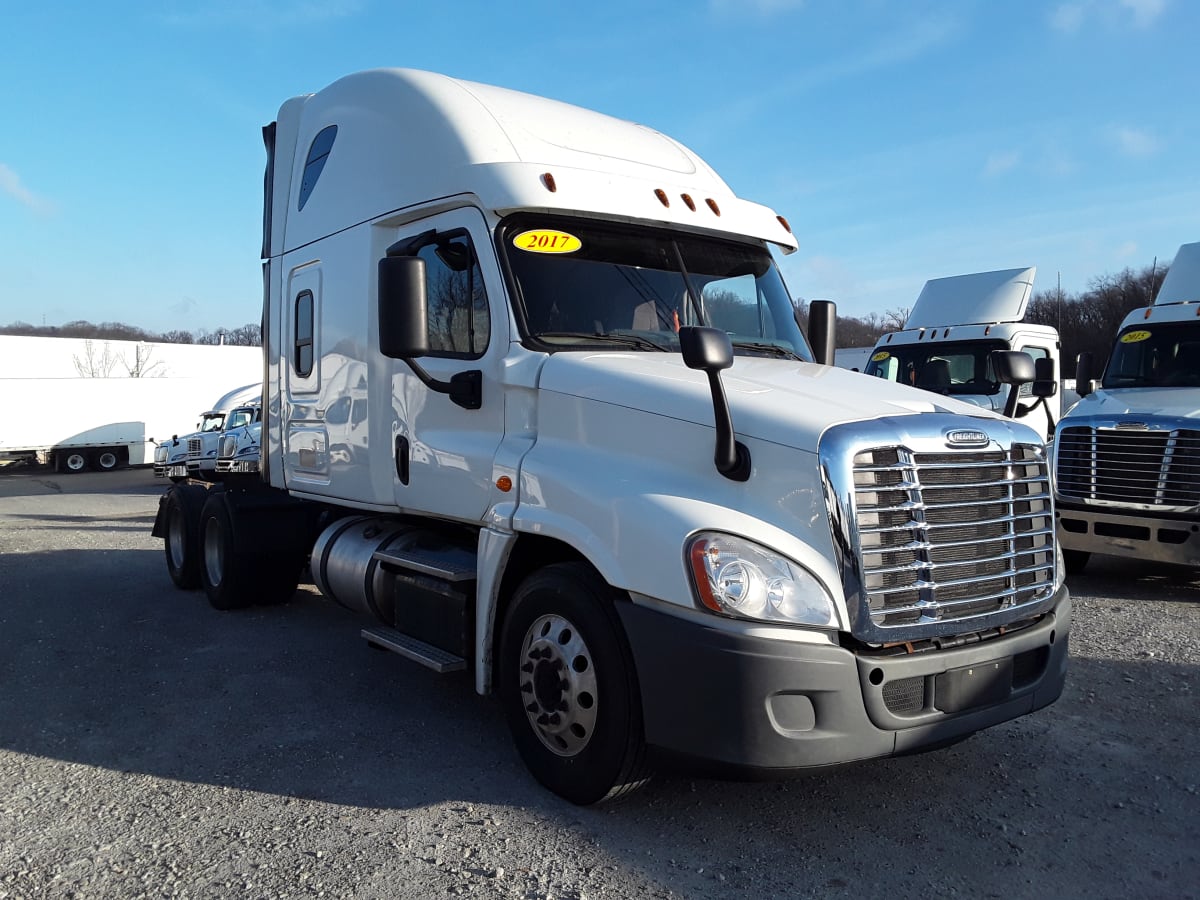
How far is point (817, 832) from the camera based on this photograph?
3855 mm

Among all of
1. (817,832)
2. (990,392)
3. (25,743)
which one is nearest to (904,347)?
(990,392)

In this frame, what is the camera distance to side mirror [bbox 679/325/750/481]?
3574mm

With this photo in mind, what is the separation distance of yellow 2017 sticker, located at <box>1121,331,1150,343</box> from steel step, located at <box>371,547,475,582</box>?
800cm

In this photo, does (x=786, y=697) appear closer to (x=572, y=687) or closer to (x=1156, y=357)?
(x=572, y=687)

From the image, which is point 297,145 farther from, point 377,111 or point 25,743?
point 25,743

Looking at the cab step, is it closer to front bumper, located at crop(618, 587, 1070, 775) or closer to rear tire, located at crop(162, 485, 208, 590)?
front bumper, located at crop(618, 587, 1070, 775)

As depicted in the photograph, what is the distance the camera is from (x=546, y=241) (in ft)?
15.5

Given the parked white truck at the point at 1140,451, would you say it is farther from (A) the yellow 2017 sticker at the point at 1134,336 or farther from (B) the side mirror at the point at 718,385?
(B) the side mirror at the point at 718,385

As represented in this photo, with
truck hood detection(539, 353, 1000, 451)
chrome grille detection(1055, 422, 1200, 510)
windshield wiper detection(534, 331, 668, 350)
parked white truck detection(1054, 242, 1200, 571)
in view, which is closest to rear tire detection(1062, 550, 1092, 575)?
parked white truck detection(1054, 242, 1200, 571)

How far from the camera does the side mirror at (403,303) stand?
14.3 ft

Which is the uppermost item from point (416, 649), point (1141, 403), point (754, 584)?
point (1141, 403)

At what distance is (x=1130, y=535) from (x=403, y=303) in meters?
6.96

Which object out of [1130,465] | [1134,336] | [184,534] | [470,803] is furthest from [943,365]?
[470,803]

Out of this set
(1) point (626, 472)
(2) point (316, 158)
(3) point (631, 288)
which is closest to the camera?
(1) point (626, 472)
